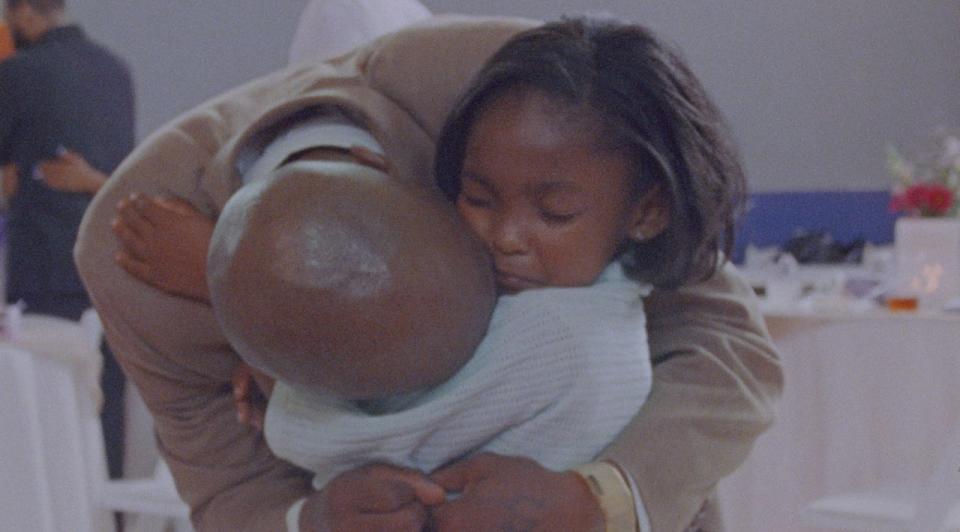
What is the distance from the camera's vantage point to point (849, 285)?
405cm

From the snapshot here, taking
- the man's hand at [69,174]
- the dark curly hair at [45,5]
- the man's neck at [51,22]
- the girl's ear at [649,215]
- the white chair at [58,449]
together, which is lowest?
the white chair at [58,449]

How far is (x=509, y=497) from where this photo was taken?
0.99 metres

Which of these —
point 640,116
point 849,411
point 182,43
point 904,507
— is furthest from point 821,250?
point 640,116

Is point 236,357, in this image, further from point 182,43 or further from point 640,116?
point 182,43

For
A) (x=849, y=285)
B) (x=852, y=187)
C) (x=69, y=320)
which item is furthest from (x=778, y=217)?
(x=69, y=320)

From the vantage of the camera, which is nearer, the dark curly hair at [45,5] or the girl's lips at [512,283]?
the girl's lips at [512,283]

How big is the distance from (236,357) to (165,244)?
0.11m

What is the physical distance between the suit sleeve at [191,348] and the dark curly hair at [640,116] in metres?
0.20

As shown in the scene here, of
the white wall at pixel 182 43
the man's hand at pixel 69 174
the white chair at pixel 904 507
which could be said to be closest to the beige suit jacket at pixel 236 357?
the white chair at pixel 904 507

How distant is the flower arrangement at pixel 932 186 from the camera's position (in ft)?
12.6

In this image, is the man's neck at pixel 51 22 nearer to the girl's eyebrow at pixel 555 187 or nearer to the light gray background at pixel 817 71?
the light gray background at pixel 817 71

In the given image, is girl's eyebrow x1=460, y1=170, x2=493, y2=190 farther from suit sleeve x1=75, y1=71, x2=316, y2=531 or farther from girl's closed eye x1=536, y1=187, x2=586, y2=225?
suit sleeve x1=75, y1=71, x2=316, y2=531

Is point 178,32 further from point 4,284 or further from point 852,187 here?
point 852,187

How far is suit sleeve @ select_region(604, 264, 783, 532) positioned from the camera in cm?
109
